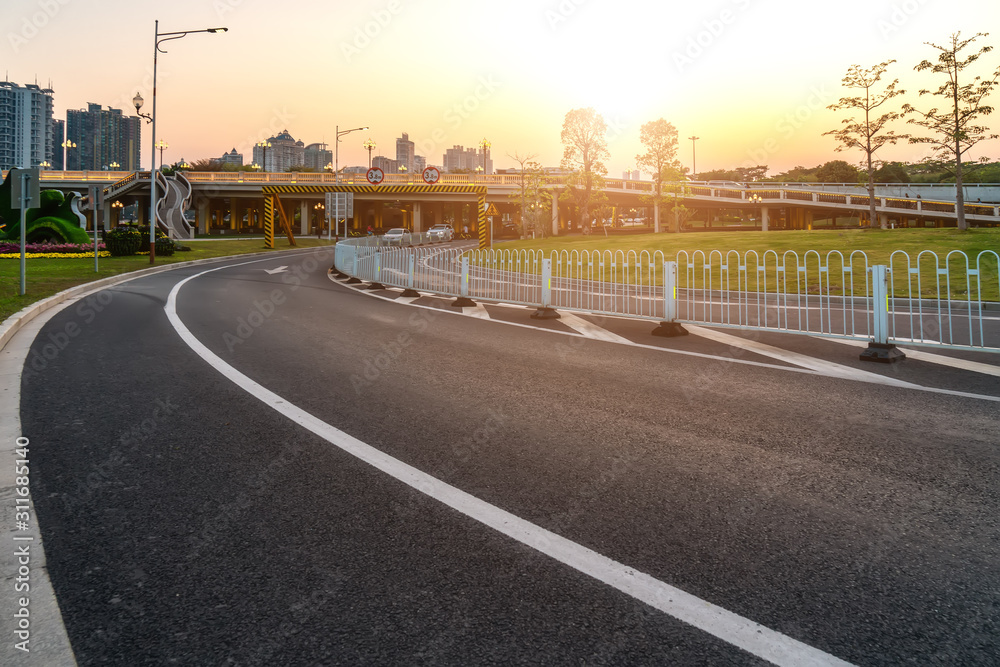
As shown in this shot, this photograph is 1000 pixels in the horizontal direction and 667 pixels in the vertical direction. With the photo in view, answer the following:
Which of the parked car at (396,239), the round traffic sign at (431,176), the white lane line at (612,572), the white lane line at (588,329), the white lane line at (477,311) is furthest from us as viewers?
the round traffic sign at (431,176)

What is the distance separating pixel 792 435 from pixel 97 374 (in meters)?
7.25

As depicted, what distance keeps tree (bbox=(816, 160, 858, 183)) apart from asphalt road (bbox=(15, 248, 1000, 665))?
12748 centimetres

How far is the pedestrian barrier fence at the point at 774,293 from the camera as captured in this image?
918 centimetres

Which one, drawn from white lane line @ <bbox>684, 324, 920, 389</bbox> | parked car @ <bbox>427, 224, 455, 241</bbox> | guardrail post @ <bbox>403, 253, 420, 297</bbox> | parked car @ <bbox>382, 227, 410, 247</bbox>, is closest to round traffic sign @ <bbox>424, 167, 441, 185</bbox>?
parked car @ <bbox>427, 224, 455, 241</bbox>

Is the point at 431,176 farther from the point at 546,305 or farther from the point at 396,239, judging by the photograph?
the point at 546,305

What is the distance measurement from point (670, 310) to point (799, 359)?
8.06ft

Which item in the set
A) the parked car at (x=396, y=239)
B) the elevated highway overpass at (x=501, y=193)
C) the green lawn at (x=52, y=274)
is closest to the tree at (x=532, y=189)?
the elevated highway overpass at (x=501, y=193)

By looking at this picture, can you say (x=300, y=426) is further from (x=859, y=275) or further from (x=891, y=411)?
(x=859, y=275)

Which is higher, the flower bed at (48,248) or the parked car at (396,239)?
the parked car at (396,239)

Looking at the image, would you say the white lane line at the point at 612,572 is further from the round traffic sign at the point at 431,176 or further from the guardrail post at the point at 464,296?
the round traffic sign at the point at 431,176

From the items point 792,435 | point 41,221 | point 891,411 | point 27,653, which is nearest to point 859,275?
point 891,411

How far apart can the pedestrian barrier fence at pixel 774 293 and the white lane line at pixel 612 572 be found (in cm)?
541

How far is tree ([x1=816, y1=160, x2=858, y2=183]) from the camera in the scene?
11631cm

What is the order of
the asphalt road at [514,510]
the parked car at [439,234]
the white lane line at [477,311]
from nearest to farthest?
the asphalt road at [514,510] < the white lane line at [477,311] < the parked car at [439,234]
